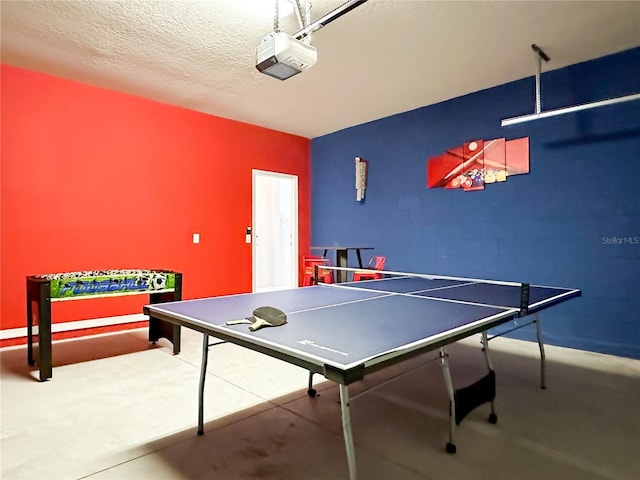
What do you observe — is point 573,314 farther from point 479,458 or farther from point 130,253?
point 130,253

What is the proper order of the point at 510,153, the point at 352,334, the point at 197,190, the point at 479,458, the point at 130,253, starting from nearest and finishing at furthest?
the point at 352,334
the point at 479,458
the point at 510,153
the point at 130,253
the point at 197,190

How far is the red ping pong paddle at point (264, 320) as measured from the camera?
1.60 m

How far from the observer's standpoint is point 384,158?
5.33m

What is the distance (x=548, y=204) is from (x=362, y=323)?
3132 mm

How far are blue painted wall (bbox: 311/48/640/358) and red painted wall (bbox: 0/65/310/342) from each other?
2.15 meters

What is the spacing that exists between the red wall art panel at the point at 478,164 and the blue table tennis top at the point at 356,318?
186 centimetres

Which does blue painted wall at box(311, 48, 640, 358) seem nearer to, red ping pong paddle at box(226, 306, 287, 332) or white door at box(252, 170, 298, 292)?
white door at box(252, 170, 298, 292)

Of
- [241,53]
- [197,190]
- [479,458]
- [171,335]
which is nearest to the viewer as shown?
[479,458]

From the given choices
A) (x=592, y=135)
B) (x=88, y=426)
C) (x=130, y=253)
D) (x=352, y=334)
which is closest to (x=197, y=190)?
(x=130, y=253)

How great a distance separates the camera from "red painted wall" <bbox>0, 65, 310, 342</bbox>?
377 cm

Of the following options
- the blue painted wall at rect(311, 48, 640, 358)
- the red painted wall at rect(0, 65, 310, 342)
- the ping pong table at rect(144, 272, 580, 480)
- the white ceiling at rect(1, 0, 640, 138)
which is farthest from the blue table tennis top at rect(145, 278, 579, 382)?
the red painted wall at rect(0, 65, 310, 342)

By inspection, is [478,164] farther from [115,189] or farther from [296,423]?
[115,189]

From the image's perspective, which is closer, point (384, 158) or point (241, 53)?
point (241, 53)

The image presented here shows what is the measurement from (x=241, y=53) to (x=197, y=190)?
2118mm
